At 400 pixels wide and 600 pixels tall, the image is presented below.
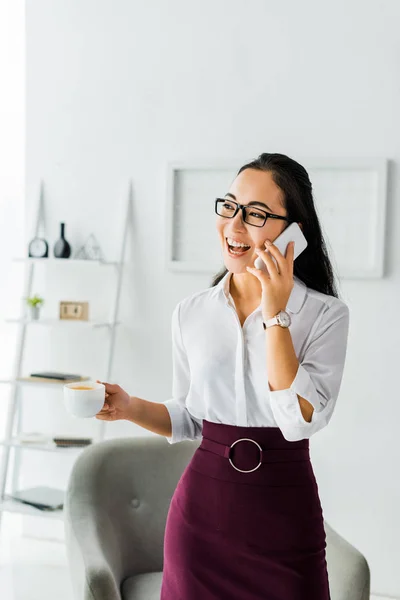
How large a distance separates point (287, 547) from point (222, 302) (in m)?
0.56

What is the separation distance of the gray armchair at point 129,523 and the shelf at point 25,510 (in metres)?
0.91

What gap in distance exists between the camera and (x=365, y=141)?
Answer: 309cm

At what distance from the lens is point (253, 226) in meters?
1.59

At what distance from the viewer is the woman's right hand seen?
170 cm

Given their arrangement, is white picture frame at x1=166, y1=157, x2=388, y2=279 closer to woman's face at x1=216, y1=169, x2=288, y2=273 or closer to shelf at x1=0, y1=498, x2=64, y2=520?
shelf at x1=0, y1=498, x2=64, y2=520

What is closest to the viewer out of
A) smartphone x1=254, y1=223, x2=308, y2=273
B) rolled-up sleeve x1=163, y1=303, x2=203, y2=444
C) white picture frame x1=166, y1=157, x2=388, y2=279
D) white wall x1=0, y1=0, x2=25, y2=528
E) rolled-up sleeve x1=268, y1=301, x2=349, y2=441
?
rolled-up sleeve x1=268, y1=301, x2=349, y2=441

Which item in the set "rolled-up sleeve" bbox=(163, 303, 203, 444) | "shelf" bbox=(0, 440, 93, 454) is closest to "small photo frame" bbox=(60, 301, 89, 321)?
"shelf" bbox=(0, 440, 93, 454)

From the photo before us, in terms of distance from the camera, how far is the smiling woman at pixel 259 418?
1527 mm

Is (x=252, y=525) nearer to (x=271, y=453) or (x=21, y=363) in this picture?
A: (x=271, y=453)

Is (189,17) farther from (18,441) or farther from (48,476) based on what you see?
(48,476)

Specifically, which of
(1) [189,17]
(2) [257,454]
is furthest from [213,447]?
(1) [189,17]

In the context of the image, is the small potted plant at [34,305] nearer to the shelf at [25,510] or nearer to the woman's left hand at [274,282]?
the shelf at [25,510]

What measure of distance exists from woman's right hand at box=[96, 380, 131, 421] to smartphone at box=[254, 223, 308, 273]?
1.47 feet

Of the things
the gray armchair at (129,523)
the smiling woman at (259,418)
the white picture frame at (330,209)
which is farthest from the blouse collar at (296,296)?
the white picture frame at (330,209)
